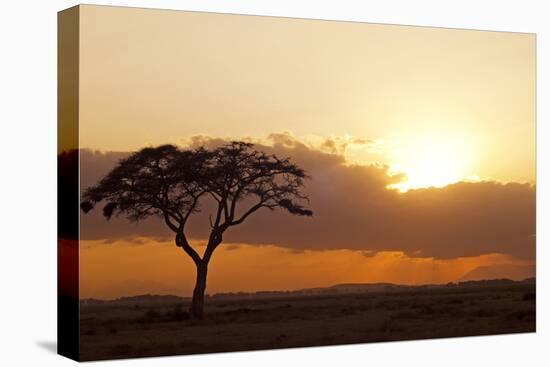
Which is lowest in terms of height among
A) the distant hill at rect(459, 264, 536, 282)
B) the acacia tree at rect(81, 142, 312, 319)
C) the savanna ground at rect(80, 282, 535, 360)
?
the savanna ground at rect(80, 282, 535, 360)

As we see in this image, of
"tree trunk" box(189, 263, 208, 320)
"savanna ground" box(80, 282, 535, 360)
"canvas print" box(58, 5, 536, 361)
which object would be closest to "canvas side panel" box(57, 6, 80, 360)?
"canvas print" box(58, 5, 536, 361)

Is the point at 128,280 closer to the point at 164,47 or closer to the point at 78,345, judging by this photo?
the point at 78,345

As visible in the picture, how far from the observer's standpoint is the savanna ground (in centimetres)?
Result: 1398

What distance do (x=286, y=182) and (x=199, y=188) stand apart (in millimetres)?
962

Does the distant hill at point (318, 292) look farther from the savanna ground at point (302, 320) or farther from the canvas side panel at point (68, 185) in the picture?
the canvas side panel at point (68, 185)

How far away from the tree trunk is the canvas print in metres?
0.03

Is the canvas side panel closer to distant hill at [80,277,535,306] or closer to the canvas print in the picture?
the canvas print

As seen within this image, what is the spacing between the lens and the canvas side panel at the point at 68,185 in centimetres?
A: 1378

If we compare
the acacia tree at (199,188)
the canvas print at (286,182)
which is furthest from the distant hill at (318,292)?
the acacia tree at (199,188)

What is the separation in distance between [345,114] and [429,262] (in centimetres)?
187

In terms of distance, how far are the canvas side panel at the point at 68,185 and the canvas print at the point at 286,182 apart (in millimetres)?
29

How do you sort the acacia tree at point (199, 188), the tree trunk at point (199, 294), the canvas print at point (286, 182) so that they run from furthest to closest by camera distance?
the tree trunk at point (199, 294) → the acacia tree at point (199, 188) → the canvas print at point (286, 182)

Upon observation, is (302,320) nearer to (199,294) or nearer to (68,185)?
(199,294)

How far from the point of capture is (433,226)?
51.0 ft
